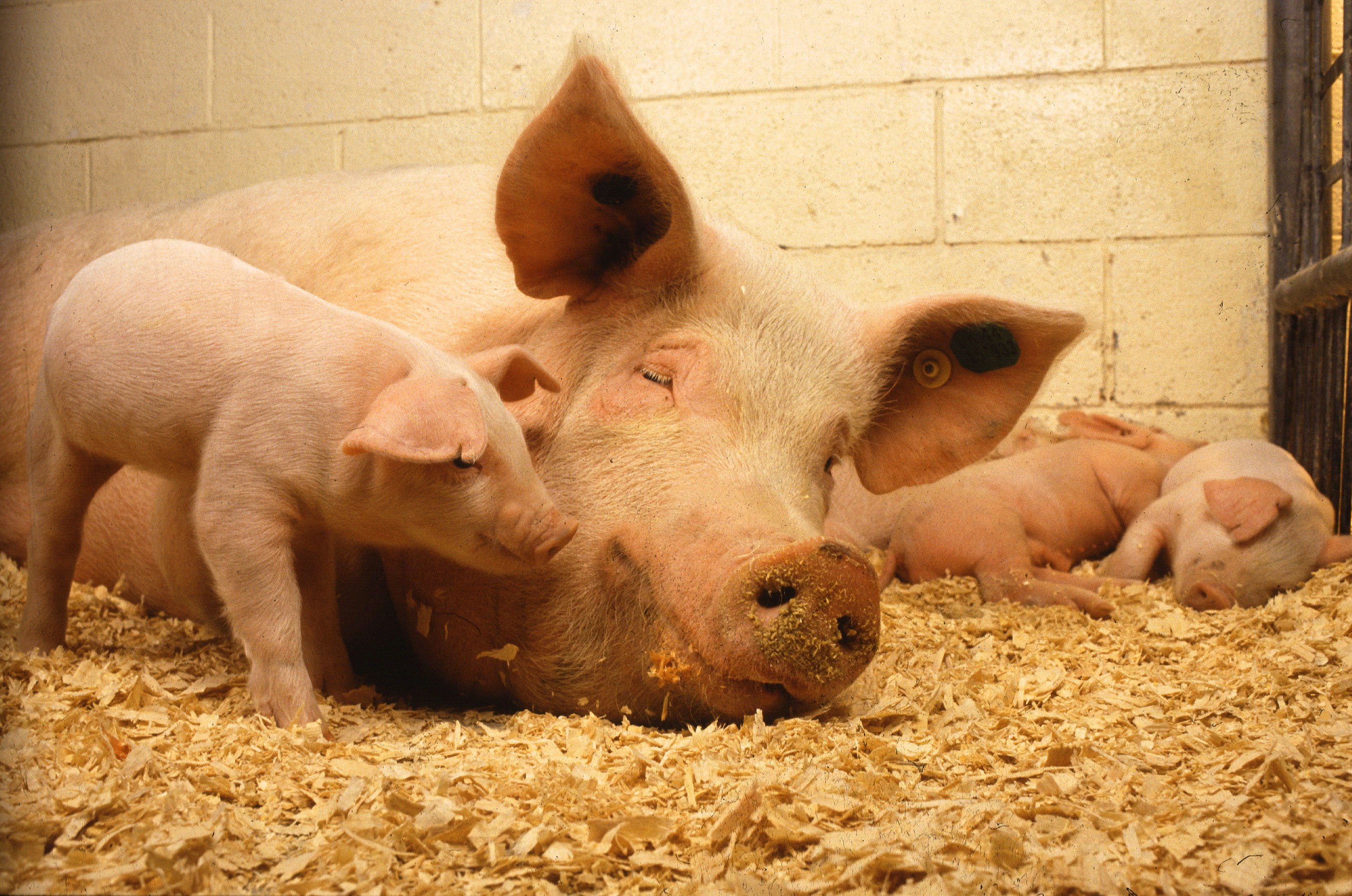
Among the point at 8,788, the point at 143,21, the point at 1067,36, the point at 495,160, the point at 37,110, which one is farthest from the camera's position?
the point at 1067,36

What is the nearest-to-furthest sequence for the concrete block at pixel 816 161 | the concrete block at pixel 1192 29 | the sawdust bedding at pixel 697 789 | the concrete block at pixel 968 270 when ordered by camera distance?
the sawdust bedding at pixel 697 789 → the concrete block at pixel 1192 29 → the concrete block at pixel 816 161 → the concrete block at pixel 968 270

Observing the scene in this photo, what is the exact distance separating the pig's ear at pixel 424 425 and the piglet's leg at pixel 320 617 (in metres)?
0.43

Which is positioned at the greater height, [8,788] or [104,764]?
[8,788]

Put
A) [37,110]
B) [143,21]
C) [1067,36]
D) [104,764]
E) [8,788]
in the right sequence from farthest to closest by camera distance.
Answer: [1067,36]
[143,21]
[104,764]
[37,110]
[8,788]

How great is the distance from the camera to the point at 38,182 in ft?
4.85

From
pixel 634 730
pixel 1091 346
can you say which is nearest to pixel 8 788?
pixel 634 730

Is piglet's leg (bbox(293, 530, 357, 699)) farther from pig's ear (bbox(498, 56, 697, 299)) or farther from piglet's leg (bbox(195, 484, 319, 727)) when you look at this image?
pig's ear (bbox(498, 56, 697, 299))

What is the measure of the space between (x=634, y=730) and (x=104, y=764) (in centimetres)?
84

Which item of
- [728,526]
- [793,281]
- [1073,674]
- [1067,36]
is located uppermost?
[1067,36]

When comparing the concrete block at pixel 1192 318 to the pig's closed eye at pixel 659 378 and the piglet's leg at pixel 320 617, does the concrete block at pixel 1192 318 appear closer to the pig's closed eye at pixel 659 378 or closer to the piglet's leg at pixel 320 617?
the pig's closed eye at pixel 659 378

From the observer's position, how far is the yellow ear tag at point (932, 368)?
2654mm

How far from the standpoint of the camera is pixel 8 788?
1.19m

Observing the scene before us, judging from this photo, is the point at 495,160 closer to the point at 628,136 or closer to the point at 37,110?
the point at 628,136

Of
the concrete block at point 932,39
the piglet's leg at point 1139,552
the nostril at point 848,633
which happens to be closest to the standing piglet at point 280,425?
the nostril at point 848,633
